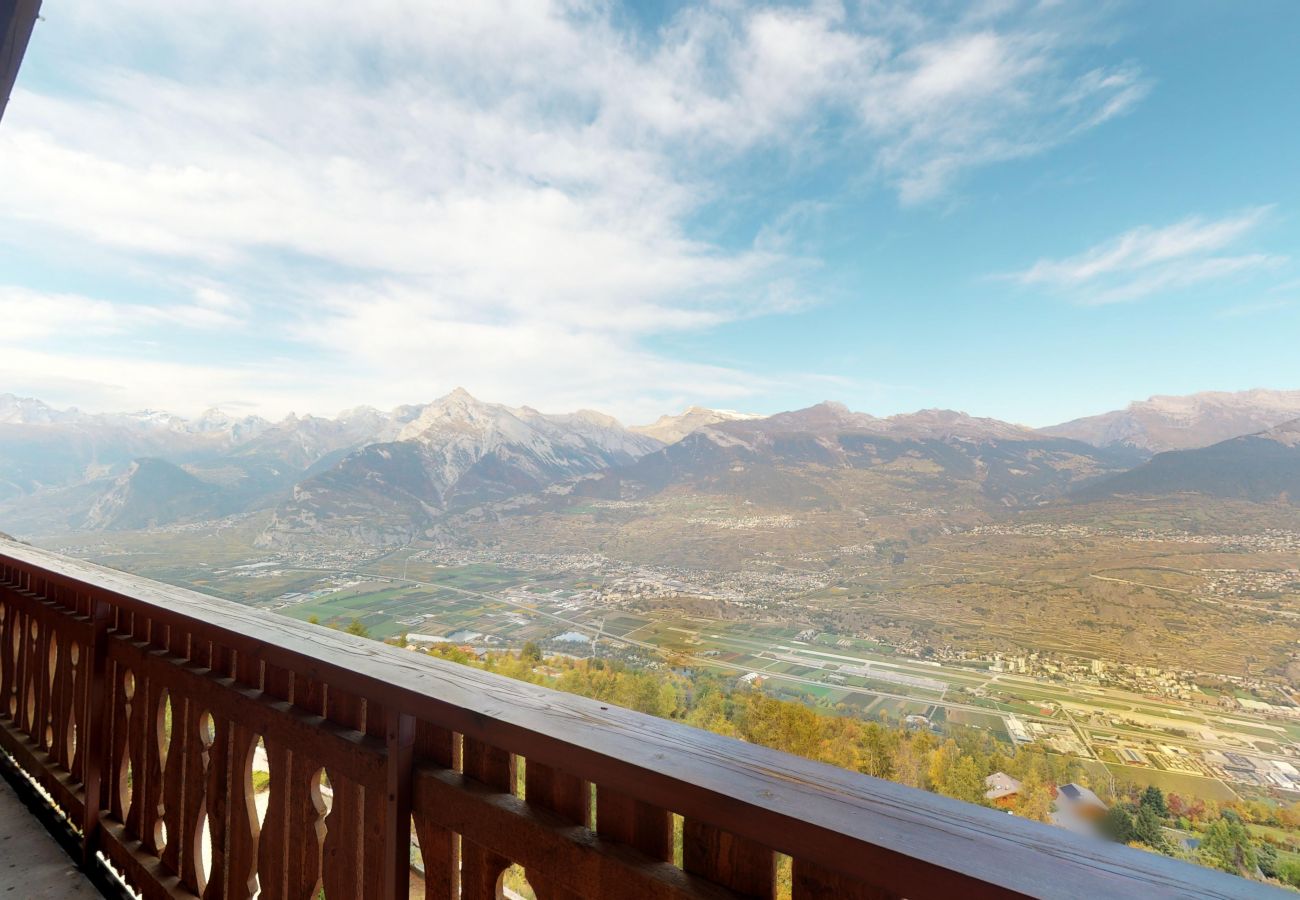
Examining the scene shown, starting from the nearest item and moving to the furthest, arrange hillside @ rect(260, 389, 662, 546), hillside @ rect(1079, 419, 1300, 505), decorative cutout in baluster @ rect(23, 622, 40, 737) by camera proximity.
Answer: decorative cutout in baluster @ rect(23, 622, 40, 737) < hillside @ rect(1079, 419, 1300, 505) < hillside @ rect(260, 389, 662, 546)

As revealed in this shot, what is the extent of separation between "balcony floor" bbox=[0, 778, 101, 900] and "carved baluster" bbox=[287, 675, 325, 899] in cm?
123

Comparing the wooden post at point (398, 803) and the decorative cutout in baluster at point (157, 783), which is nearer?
the wooden post at point (398, 803)

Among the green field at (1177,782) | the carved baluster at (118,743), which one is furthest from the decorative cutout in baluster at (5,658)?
the green field at (1177,782)

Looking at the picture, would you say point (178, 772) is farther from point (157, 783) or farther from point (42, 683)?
point (42, 683)

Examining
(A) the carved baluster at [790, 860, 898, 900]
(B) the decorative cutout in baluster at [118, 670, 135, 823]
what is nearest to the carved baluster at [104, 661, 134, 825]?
→ (B) the decorative cutout in baluster at [118, 670, 135, 823]

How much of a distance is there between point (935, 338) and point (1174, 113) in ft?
59.6

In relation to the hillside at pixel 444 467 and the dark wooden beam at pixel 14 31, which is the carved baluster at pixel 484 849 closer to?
the dark wooden beam at pixel 14 31

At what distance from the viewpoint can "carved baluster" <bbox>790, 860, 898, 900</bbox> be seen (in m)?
0.53

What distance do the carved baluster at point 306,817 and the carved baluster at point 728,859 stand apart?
93cm

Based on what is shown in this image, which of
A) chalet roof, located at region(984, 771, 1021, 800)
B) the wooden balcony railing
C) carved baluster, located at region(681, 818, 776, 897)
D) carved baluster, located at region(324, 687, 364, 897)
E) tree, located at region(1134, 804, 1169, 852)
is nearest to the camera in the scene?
the wooden balcony railing

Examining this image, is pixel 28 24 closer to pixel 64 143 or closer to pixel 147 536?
pixel 64 143

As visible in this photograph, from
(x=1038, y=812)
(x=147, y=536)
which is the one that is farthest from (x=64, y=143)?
(x=147, y=536)

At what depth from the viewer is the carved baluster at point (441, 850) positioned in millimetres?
974

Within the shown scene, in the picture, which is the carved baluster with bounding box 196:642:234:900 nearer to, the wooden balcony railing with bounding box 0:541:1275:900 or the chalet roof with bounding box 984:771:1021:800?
the wooden balcony railing with bounding box 0:541:1275:900
